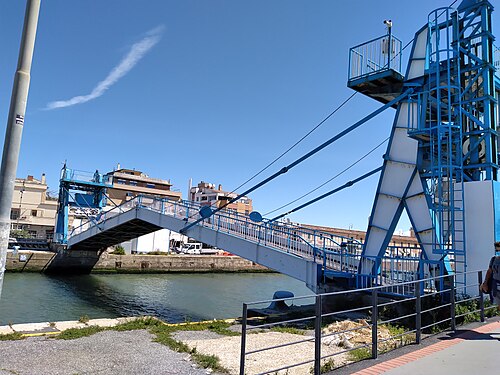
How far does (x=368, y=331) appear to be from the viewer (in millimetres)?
8766

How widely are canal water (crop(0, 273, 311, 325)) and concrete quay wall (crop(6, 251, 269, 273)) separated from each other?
1104 mm

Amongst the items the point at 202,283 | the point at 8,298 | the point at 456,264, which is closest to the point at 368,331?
the point at 456,264

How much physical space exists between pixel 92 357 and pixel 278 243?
10.1m

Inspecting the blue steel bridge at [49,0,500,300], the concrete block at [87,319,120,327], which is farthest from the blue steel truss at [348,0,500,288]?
the concrete block at [87,319,120,327]

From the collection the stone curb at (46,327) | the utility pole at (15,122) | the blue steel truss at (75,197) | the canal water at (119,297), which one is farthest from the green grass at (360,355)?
the blue steel truss at (75,197)

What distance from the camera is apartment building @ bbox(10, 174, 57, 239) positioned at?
1953 inches

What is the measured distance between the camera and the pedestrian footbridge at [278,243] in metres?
13.8

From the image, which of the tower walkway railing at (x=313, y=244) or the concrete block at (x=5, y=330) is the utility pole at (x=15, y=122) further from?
the tower walkway railing at (x=313, y=244)

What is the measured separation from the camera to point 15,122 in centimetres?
356

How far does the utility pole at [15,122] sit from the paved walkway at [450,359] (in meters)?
4.17

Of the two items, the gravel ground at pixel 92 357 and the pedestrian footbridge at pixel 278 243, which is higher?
the pedestrian footbridge at pixel 278 243

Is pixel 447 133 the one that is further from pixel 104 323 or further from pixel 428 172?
pixel 104 323

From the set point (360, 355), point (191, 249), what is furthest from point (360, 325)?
point (191, 249)

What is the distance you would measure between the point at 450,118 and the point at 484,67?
72.7 inches
